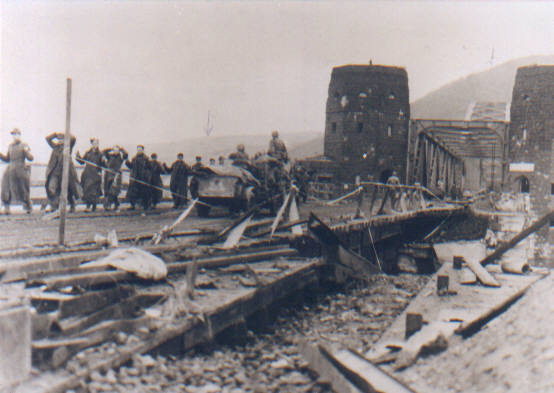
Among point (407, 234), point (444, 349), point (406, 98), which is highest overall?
point (406, 98)

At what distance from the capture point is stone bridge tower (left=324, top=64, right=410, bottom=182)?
133 feet

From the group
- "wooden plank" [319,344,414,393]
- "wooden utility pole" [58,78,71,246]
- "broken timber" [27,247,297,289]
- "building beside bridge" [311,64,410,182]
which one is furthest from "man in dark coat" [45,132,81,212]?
"building beside bridge" [311,64,410,182]

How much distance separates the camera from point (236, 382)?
16.2ft

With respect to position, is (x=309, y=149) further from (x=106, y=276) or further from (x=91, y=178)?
(x=106, y=276)

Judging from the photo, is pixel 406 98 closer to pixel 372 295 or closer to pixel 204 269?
pixel 372 295

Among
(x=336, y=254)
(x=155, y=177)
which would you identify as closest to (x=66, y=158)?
(x=336, y=254)

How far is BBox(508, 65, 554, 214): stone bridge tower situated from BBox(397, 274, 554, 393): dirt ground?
92.3 feet

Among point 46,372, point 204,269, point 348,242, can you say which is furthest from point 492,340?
point 348,242

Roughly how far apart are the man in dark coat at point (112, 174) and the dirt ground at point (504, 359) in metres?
11.1

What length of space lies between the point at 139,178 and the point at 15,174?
3.65 meters

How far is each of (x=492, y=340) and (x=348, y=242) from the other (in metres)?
8.50

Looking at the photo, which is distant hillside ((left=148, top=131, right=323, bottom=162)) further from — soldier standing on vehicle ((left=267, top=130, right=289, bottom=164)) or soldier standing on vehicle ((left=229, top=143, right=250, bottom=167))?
soldier standing on vehicle ((left=229, top=143, right=250, bottom=167))

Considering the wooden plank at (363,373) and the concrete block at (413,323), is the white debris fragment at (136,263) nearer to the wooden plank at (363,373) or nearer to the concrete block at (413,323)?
the wooden plank at (363,373)

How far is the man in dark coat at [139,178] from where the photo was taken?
15227 millimetres
